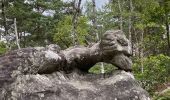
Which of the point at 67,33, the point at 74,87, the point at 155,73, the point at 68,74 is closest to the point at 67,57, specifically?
the point at 68,74

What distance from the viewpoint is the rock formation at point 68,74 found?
634 cm

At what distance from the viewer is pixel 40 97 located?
20.7 feet

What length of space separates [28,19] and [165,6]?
12.2 metres

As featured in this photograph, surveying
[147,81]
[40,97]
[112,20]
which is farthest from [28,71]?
[112,20]

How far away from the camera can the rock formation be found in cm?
634

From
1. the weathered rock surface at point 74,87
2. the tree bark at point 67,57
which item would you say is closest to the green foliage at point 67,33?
the tree bark at point 67,57

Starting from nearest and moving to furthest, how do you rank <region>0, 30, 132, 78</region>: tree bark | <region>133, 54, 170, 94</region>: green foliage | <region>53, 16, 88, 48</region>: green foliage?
<region>0, 30, 132, 78</region>: tree bark
<region>133, 54, 170, 94</region>: green foliage
<region>53, 16, 88, 48</region>: green foliage

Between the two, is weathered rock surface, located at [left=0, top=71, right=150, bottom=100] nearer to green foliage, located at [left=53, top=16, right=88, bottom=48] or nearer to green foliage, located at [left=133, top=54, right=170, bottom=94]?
green foliage, located at [left=133, top=54, right=170, bottom=94]

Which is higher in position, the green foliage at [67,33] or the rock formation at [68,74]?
the rock formation at [68,74]

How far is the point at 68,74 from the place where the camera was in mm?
7406

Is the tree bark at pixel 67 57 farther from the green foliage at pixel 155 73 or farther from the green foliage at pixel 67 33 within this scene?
the green foliage at pixel 67 33

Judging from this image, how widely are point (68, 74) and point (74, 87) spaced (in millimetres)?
601

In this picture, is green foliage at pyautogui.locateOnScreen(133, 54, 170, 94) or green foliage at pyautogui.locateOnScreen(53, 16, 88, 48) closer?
green foliage at pyautogui.locateOnScreen(133, 54, 170, 94)

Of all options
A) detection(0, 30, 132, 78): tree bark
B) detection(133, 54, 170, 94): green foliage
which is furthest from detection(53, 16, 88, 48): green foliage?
detection(0, 30, 132, 78): tree bark
